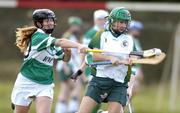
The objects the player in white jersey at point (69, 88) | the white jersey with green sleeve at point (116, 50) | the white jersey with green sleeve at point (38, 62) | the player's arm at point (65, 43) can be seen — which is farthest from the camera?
the player in white jersey at point (69, 88)

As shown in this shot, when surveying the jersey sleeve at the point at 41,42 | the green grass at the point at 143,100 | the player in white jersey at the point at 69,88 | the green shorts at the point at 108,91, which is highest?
the jersey sleeve at the point at 41,42

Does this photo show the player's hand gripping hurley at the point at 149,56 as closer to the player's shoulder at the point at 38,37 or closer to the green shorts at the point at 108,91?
the green shorts at the point at 108,91

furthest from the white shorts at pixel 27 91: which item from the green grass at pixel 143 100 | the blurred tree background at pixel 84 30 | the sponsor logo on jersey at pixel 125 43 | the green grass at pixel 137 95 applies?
the blurred tree background at pixel 84 30

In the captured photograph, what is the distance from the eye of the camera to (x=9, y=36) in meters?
23.1

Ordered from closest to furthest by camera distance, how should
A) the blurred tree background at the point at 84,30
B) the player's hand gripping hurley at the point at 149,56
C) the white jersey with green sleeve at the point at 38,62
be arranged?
the player's hand gripping hurley at the point at 149,56, the white jersey with green sleeve at the point at 38,62, the blurred tree background at the point at 84,30

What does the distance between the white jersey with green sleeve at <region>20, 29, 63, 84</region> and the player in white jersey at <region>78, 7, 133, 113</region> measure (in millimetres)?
600

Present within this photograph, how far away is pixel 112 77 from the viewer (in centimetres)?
1185

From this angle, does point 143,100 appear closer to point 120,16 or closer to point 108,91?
point 108,91

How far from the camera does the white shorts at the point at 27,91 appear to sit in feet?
38.4

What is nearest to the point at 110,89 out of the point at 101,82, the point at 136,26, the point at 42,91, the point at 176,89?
the point at 101,82

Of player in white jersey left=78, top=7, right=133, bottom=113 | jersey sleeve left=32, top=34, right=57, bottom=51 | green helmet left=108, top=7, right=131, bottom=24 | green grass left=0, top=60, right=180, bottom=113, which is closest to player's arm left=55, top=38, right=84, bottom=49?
jersey sleeve left=32, top=34, right=57, bottom=51

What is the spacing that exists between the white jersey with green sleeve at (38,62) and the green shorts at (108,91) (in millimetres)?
601

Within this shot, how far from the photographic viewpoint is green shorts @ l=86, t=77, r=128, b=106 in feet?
38.9

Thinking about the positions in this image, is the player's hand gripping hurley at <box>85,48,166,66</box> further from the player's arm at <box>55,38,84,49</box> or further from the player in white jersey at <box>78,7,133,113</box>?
the player in white jersey at <box>78,7,133,113</box>
